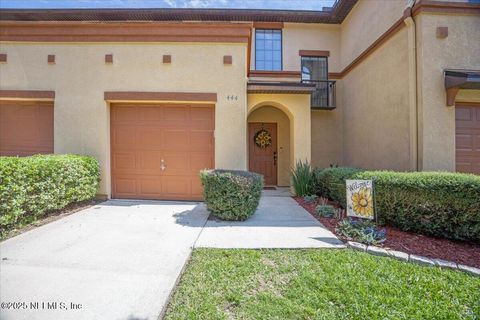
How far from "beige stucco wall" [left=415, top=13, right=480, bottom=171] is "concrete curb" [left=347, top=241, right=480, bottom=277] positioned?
3.53 metres

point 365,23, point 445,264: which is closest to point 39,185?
point 445,264

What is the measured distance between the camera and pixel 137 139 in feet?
22.9

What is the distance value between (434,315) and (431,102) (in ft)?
18.5

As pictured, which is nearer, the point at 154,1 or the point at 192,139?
the point at 192,139

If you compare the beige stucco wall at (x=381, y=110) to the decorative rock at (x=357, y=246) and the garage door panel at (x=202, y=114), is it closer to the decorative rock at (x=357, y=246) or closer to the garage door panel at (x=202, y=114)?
the decorative rock at (x=357, y=246)

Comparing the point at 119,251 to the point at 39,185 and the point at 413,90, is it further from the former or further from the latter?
the point at 413,90

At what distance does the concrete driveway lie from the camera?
2473 mm

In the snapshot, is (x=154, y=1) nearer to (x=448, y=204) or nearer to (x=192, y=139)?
(x=192, y=139)

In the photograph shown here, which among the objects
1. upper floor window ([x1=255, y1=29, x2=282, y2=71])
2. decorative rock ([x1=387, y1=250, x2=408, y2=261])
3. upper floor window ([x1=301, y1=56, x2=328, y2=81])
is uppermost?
upper floor window ([x1=255, y1=29, x2=282, y2=71])

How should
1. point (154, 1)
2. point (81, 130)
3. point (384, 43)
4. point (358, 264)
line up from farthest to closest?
1. point (154, 1)
2. point (384, 43)
3. point (81, 130)
4. point (358, 264)

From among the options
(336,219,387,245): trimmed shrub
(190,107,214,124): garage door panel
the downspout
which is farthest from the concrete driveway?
the downspout

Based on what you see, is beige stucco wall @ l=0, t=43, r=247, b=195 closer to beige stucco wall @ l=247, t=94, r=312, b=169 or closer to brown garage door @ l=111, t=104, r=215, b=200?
brown garage door @ l=111, t=104, r=215, b=200

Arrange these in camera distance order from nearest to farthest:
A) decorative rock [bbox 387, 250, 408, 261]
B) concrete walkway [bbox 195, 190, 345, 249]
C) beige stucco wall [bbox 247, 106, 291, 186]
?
decorative rock [bbox 387, 250, 408, 261]
concrete walkway [bbox 195, 190, 345, 249]
beige stucco wall [bbox 247, 106, 291, 186]

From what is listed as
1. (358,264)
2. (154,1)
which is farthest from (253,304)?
(154,1)
